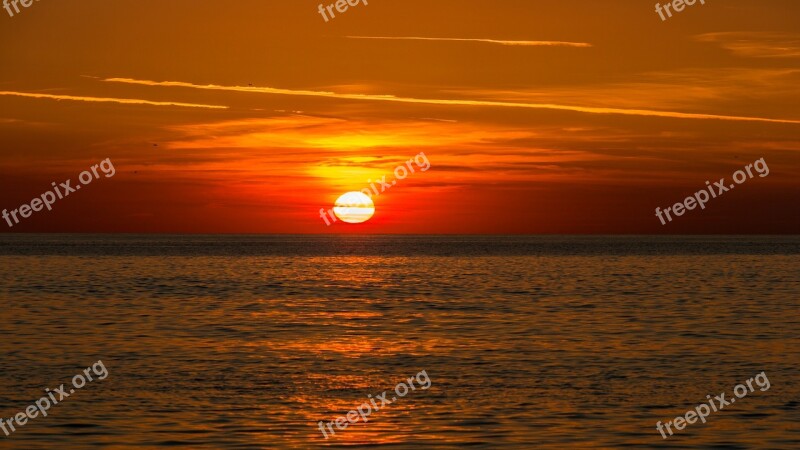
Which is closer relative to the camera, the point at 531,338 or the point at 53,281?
the point at 531,338

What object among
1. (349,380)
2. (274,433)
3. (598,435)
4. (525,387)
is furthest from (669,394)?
(274,433)

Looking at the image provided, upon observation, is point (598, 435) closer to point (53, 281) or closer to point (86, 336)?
point (86, 336)

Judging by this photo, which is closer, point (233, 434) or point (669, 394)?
point (233, 434)

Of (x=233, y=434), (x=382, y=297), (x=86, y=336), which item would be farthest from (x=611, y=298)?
(x=233, y=434)

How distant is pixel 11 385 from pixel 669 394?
16754mm

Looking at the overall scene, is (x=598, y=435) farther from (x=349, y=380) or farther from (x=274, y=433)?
(x=349, y=380)

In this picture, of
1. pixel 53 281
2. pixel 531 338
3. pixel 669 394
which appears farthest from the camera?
pixel 53 281

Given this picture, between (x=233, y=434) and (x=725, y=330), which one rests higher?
(x=725, y=330)

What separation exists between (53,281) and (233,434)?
209 feet

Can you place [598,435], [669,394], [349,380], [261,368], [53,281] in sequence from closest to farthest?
[598,435] < [669,394] < [349,380] < [261,368] < [53,281]

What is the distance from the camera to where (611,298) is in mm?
60438

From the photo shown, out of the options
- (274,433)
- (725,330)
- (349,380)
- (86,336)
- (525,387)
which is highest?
(86,336)

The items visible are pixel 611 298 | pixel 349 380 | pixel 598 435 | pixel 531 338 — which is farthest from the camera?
pixel 611 298

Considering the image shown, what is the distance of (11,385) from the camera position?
90.1ft
